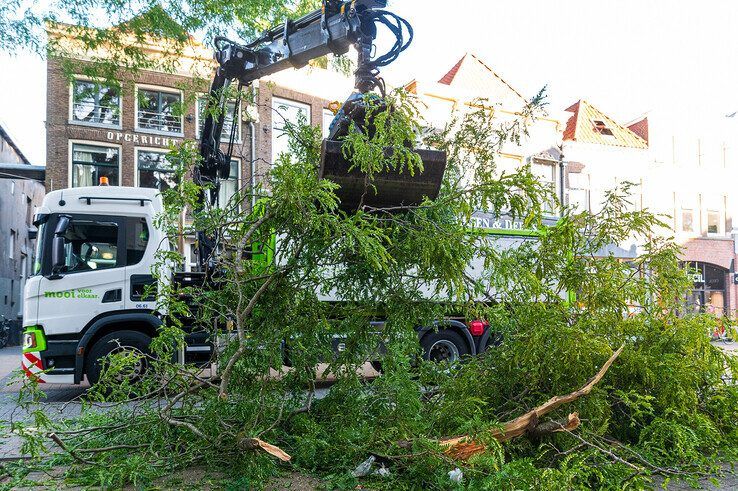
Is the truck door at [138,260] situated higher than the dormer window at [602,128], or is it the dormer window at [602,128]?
the dormer window at [602,128]

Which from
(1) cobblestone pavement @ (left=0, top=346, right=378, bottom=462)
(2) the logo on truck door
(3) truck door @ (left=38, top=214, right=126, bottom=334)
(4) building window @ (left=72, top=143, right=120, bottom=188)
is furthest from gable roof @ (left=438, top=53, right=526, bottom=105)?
(2) the logo on truck door

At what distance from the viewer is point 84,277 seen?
28.1 ft

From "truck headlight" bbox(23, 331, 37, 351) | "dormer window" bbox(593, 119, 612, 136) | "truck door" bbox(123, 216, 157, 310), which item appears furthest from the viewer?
"dormer window" bbox(593, 119, 612, 136)

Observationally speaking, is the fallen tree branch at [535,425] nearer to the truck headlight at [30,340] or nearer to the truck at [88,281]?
the truck at [88,281]

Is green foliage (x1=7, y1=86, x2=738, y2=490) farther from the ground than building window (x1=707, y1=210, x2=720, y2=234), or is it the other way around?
building window (x1=707, y1=210, x2=720, y2=234)

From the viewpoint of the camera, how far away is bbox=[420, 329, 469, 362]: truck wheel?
10.1 metres

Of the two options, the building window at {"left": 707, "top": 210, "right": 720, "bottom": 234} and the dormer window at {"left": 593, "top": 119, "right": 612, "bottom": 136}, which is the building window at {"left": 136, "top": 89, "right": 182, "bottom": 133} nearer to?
the dormer window at {"left": 593, "top": 119, "right": 612, "bottom": 136}

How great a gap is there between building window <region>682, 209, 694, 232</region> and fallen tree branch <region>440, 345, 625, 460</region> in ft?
92.0

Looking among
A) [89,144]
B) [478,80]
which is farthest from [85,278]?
[478,80]

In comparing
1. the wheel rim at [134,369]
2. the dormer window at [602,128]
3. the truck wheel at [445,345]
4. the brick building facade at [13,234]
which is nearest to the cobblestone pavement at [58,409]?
the wheel rim at [134,369]

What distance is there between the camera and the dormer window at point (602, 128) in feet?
96.0

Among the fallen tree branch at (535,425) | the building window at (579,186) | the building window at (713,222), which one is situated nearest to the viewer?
the fallen tree branch at (535,425)

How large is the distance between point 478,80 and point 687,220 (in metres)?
12.5

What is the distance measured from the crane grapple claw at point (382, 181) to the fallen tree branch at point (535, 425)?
1.82 m
